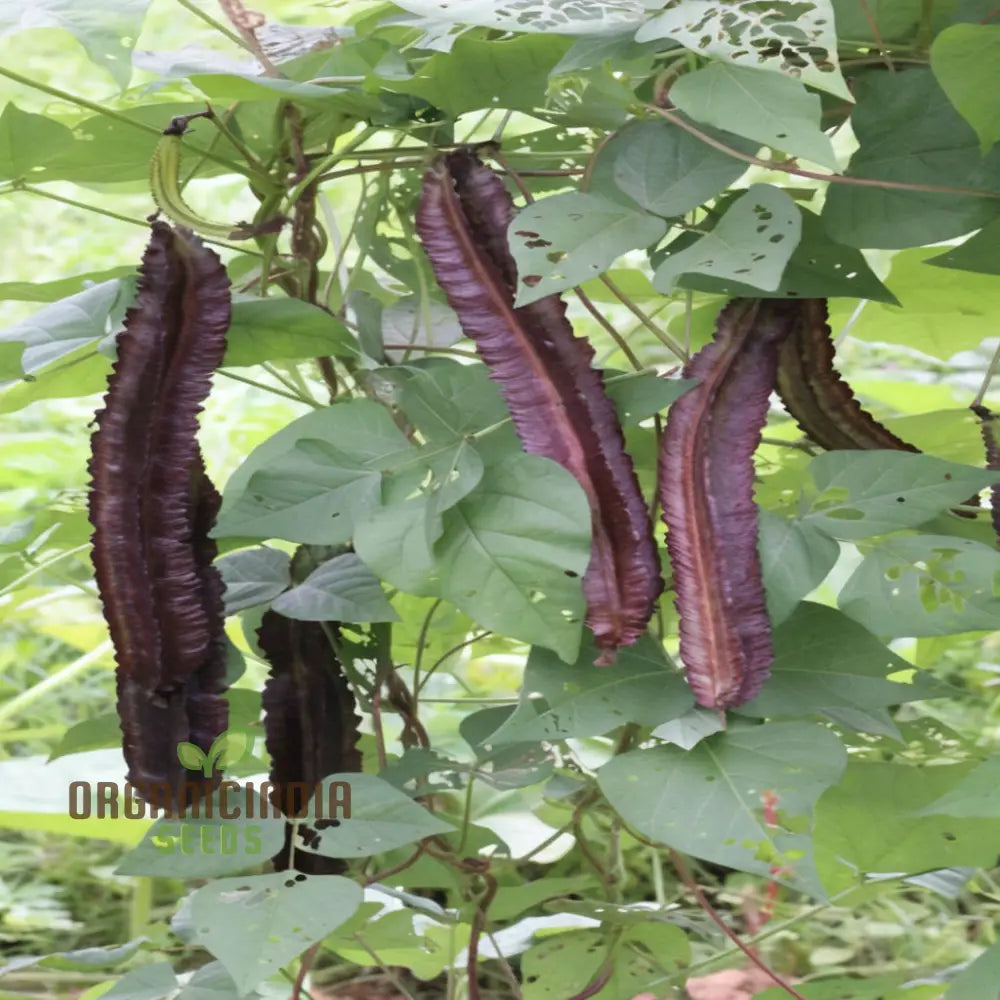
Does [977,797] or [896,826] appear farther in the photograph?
[896,826]

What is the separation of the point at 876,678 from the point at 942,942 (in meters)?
0.83

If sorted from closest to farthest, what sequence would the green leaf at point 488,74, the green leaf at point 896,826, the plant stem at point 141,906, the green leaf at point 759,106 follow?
the green leaf at point 759,106
the green leaf at point 488,74
the green leaf at point 896,826
the plant stem at point 141,906

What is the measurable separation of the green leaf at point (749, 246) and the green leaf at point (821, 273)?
78 millimetres

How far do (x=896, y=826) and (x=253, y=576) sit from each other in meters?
0.45

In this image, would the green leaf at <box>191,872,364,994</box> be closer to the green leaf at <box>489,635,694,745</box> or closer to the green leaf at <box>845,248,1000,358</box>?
the green leaf at <box>489,635,694,745</box>

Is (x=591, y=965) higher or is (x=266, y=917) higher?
(x=266, y=917)

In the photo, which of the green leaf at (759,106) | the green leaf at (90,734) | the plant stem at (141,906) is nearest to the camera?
the green leaf at (759,106)

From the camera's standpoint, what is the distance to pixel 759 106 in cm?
55

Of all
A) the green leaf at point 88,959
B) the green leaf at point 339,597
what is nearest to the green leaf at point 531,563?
the green leaf at point 339,597

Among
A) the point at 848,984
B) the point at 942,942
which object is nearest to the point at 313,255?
the point at 848,984

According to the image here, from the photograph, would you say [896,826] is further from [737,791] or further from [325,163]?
[325,163]

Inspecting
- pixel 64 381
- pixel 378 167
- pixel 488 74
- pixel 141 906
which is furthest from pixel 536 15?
pixel 141 906

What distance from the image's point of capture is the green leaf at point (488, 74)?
2.10 feet

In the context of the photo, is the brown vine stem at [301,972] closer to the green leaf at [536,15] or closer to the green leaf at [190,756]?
the green leaf at [190,756]
